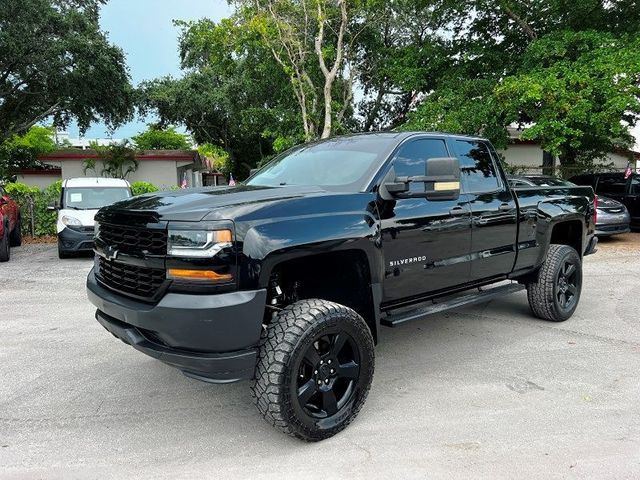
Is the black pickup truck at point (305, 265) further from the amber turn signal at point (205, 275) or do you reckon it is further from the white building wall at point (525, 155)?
the white building wall at point (525, 155)

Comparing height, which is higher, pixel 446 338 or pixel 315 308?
pixel 315 308

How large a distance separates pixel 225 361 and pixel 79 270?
7.73m

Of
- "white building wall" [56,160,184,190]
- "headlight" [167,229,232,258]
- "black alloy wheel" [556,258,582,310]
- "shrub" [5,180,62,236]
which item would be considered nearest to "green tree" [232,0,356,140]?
"white building wall" [56,160,184,190]

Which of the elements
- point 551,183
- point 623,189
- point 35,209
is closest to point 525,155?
point 623,189

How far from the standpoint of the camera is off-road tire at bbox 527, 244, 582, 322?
17.8 ft

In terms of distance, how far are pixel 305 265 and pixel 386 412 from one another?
1.19 m

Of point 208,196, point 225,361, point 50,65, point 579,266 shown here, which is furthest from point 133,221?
point 50,65

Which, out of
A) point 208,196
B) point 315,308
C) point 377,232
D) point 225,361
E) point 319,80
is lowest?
point 225,361

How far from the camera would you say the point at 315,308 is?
3.08 metres

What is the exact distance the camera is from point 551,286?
543 cm

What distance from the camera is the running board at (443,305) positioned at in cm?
376

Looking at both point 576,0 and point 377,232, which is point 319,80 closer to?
point 576,0

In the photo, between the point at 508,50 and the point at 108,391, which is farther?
the point at 508,50

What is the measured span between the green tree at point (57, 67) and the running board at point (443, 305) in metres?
19.5
